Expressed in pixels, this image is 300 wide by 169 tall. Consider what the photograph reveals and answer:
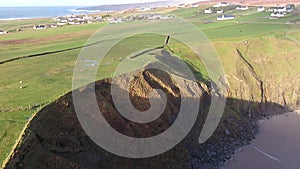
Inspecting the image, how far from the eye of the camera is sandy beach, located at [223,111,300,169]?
28.6 meters

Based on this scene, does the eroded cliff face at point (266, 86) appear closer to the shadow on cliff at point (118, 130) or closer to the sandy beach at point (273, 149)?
the sandy beach at point (273, 149)

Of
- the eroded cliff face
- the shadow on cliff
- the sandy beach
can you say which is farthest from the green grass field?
the sandy beach

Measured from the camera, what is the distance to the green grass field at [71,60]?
20609mm

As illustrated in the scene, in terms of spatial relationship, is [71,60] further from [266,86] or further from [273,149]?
[266,86]

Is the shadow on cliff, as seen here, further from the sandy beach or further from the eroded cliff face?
the eroded cliff face

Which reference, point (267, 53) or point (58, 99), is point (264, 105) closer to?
point (267, 53)

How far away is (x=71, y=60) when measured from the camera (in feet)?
115

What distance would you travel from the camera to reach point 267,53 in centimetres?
4794

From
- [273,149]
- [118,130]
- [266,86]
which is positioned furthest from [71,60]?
[266,86]

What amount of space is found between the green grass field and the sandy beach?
7.97 meters

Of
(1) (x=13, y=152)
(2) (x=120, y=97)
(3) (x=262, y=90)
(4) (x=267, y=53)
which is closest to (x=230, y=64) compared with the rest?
(3) (x=262, y=90)

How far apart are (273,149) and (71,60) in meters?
21.0

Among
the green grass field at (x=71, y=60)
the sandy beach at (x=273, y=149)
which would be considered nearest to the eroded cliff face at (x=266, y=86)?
the green grass field at (x=71, y=60)

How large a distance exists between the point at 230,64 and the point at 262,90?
16.6 ft
